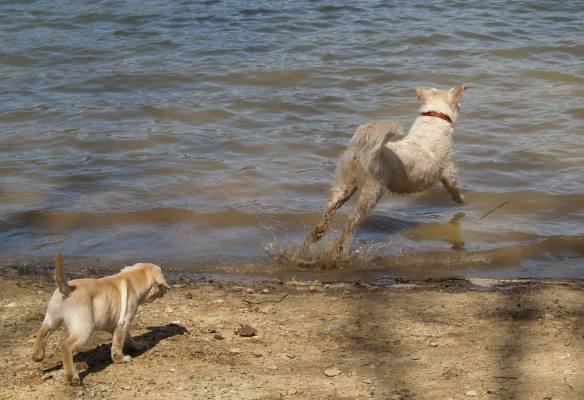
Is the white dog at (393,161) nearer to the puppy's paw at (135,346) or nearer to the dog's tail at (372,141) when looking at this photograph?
the dog's tail at (372,141)

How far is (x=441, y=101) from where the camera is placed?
7.91m

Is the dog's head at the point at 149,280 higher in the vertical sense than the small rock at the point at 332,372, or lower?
higher

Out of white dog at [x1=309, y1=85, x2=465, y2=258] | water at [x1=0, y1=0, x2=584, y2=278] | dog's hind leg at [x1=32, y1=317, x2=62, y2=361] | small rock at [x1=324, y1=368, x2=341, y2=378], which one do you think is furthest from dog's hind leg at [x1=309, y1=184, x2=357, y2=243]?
dog's hind leg at [x1=32, y1=317, x2=62, y2=361]

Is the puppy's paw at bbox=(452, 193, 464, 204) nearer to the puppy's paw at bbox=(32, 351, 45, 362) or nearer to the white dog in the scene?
the white dog

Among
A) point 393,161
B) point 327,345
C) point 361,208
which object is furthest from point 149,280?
point 393,161

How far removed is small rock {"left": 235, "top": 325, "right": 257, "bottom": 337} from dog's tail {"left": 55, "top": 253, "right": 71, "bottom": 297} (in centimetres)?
120

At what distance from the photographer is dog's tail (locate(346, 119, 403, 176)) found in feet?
22.2

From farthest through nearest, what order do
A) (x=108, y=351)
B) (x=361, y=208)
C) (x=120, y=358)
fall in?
(x=361, y=208) < (x=108, y=351) < (x=120, y=358)

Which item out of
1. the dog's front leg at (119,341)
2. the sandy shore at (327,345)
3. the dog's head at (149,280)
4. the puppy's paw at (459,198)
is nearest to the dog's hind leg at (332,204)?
the sandy shore at (327,345)

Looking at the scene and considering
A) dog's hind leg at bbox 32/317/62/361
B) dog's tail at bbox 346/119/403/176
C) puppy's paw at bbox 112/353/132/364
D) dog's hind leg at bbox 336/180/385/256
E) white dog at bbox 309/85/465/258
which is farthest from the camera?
dog's hind leg at bbox 336/180/385/256

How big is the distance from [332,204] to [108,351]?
2.77m

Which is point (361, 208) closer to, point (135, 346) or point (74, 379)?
point (135, 346)

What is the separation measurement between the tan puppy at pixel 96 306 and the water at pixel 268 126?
2135 mm

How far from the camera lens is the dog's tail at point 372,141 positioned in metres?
6.78
